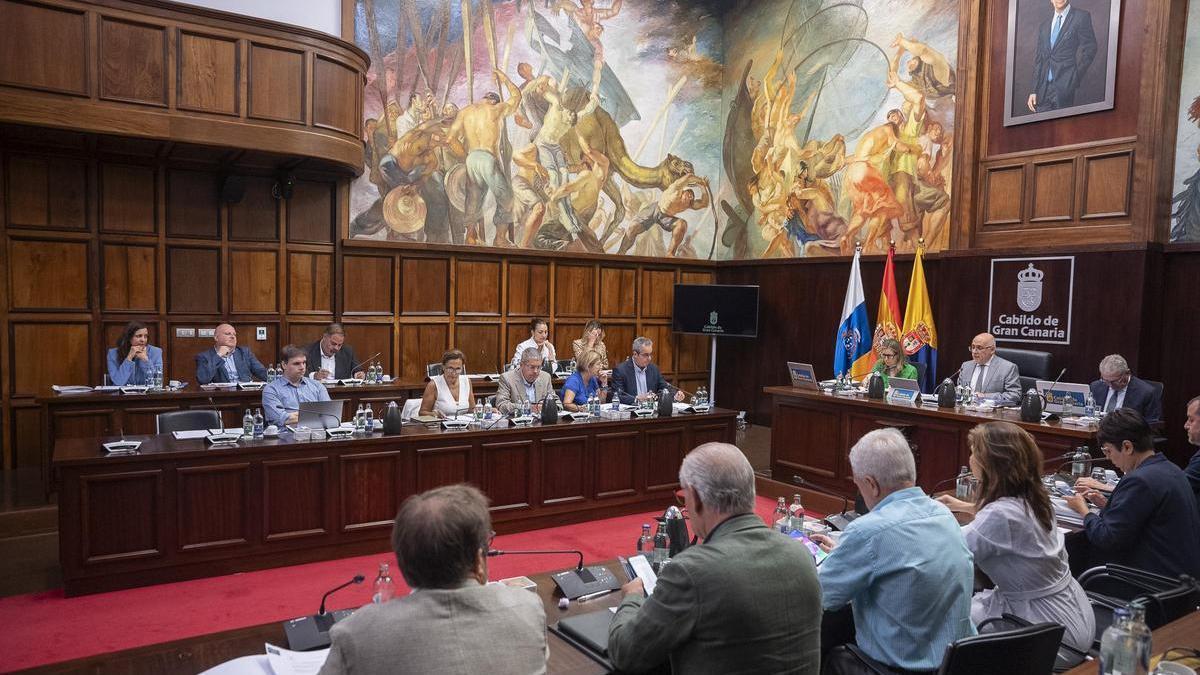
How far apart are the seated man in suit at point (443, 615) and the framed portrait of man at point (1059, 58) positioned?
8.49m

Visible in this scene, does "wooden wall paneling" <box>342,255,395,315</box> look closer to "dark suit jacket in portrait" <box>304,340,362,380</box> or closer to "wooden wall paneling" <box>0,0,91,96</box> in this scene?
"dark suit jacket in portrait" <box>304,340,362,380</box>

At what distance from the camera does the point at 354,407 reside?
26.3 ft

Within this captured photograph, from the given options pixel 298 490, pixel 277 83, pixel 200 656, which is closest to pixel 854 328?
pixel 298 490

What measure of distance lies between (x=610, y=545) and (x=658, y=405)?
1527mm

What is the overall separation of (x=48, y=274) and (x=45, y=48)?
92.9 inches

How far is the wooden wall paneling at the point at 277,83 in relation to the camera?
748 cm

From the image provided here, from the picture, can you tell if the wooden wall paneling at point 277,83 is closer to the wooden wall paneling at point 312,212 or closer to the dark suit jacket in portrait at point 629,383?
the wooden wall paneling at point 312,212

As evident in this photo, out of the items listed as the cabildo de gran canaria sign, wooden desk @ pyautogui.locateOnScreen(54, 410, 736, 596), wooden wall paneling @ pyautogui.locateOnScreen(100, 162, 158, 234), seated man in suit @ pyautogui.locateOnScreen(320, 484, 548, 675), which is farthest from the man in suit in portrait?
wooden wall paneling @ pyautogui.locateOnScreen(100, 162, 158, 234)

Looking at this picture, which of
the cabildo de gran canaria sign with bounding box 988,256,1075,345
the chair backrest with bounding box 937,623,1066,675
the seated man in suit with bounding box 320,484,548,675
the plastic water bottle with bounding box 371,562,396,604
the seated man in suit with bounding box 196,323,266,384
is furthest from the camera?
the cabildo de gran canaria sign with bounding box 988,256,1075,345

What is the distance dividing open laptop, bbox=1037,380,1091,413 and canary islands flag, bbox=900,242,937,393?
2629mm

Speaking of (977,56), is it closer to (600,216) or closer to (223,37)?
(600,216)

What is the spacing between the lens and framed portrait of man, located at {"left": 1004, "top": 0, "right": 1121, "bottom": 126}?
7.67m

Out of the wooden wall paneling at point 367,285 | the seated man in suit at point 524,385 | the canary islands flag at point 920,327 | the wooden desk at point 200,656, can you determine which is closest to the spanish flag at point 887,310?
the canary islands flag at point 920,327

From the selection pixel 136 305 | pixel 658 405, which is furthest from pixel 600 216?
pixel 136 305
